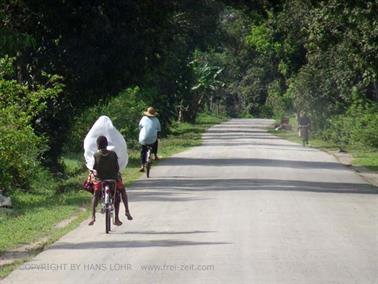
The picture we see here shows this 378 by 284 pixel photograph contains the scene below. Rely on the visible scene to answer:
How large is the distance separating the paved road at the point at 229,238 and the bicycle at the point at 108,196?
0.24 metres

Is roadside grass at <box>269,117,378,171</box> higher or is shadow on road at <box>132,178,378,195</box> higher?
shadow on road at <box>132,178,378,195</box>

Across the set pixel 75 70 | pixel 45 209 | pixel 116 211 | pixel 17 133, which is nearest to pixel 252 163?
pixel 75 70

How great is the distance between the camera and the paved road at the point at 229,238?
456 inches

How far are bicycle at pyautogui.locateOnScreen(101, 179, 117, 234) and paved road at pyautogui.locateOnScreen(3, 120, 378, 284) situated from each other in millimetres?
244

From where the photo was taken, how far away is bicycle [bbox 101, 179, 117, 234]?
15406mm

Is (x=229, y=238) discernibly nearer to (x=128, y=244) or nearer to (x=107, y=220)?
(x=128, y=244)

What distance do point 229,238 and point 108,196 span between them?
7.00 feet

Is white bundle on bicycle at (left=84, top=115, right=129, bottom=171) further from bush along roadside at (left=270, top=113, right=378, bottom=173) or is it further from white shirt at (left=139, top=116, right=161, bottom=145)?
bush along roadside at (left=270, top=113, right=378, bottom=173)

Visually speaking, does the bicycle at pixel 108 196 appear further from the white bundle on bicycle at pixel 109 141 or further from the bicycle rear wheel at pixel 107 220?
the white bundle on bicycle at pixel 109 141

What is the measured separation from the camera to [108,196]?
15617mm

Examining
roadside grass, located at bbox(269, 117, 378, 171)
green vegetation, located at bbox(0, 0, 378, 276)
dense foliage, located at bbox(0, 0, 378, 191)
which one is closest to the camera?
green vegetation, located at bbox(0, 0, 378, 276)

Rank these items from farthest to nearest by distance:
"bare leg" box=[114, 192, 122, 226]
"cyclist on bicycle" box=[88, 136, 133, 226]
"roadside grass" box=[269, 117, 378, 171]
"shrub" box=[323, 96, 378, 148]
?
"shrub" box=[323, 96, 378, 148] → "roadside grass" box=[269, 117, 378, 171] → "bare leg" box=[114, 192, 122, 226] → "cyclist on bicycle" box=[88, 136, 133, 226]

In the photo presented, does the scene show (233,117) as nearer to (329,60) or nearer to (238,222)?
(329,60)

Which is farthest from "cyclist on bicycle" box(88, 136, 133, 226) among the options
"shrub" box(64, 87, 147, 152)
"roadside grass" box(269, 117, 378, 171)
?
"roadside grass" box(269, 117, 378, 171)
